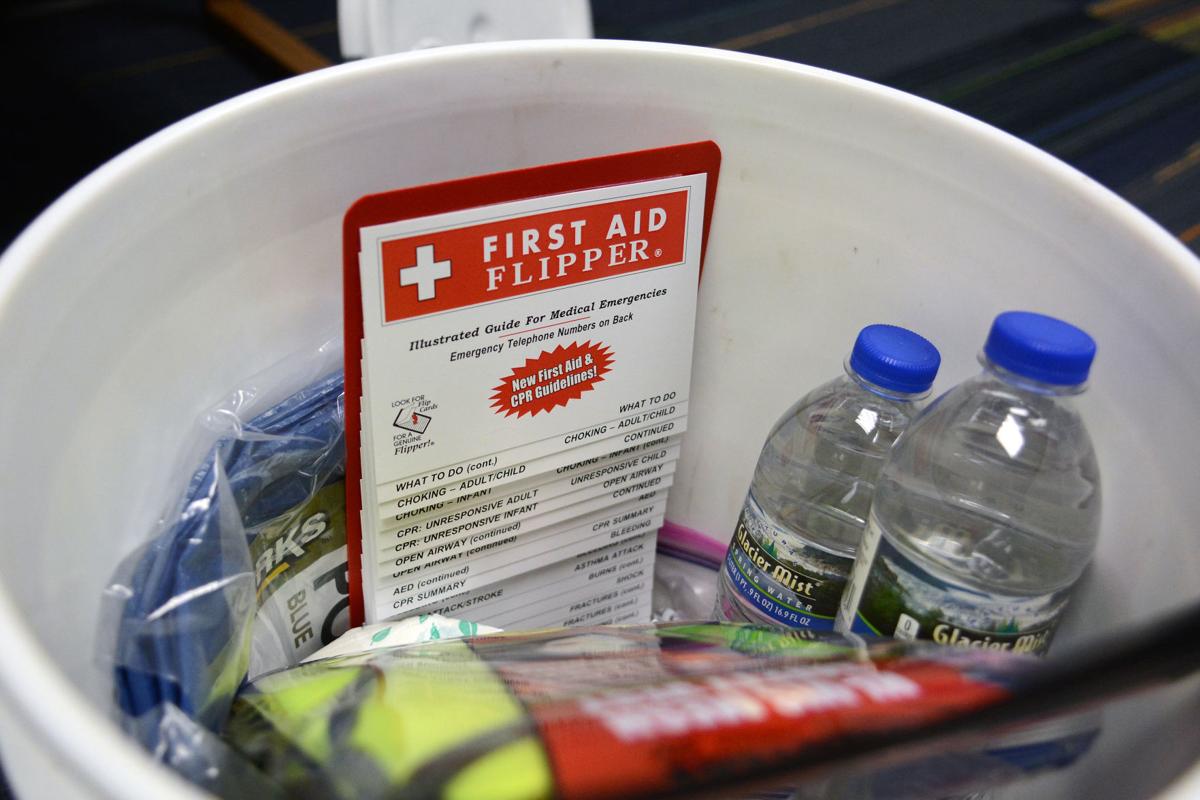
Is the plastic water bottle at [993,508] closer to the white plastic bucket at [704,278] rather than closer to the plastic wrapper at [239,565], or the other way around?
the white plastic bucket at [704,278]

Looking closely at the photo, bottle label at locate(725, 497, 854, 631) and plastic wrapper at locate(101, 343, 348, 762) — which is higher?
plastic wrapper at locate(101, 343, 348, 762)

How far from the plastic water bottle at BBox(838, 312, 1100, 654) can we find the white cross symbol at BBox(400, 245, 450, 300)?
9.3 inches

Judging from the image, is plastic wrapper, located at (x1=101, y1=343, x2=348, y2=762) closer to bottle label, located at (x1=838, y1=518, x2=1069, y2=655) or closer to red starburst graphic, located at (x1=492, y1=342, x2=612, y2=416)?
red starburst graphic, located at (x1=492, y1=342, x2=612, y2=416)

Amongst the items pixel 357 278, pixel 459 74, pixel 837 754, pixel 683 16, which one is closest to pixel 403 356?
pixel 357 278

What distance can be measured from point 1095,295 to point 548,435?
0.28 meters

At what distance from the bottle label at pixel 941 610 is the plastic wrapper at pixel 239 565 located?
0.28m

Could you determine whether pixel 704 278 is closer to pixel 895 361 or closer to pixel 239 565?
pixel 895 361

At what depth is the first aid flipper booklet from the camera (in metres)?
0.44

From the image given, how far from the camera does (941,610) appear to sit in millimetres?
415

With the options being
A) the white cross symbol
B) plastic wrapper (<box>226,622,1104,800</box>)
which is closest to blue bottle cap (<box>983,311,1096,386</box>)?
plastic wrapper (<box>226,622,1104,800</box>)

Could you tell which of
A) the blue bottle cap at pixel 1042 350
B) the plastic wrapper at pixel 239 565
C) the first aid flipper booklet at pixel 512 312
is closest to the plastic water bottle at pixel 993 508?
the blue bottle cap at pixel 1042 350

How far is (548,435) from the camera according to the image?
1.75 ft

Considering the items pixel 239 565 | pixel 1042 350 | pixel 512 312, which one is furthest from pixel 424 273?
pixel 1042 350

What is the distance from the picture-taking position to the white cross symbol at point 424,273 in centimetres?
44
